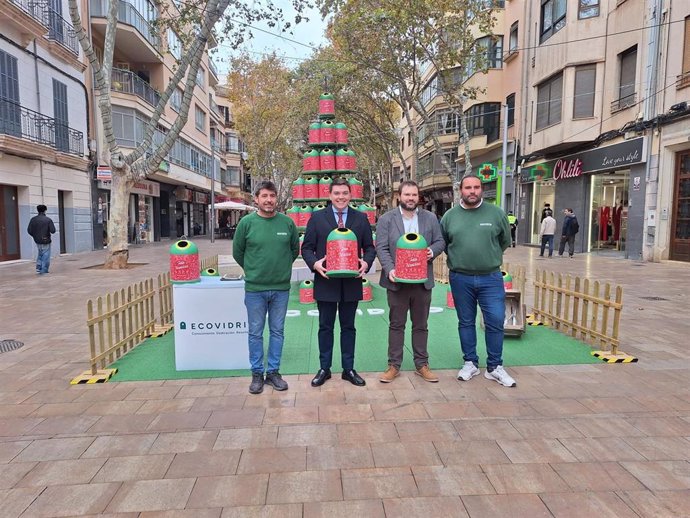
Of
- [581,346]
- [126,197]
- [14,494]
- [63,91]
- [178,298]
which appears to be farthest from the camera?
[63,91]

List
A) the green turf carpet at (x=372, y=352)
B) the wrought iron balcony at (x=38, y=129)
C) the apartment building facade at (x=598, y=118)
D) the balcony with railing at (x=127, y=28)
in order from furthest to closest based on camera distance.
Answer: the balcony with railing at (x=127, y=28)
the wrought iron balcony at (x=38, y=129)
the apartment building facade at (x=598, y=118)
the green turf carpet at (x=372, y=352)

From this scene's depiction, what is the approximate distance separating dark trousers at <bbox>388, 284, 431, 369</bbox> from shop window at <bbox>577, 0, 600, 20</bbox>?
18211 millimetres

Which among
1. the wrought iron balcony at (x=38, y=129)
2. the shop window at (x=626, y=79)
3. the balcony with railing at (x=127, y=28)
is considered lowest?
the wrought iron balcony at (x=38, y=129)

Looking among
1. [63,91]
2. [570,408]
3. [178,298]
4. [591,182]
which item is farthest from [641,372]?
[63,91]

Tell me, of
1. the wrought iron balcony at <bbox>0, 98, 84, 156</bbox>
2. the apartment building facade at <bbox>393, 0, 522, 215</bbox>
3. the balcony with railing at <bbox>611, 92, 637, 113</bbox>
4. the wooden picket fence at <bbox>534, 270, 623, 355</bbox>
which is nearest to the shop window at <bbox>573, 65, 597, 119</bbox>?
the balcony with railing at <bbox>611, 92, 637, 113</bbox>

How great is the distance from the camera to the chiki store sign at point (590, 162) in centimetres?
1575

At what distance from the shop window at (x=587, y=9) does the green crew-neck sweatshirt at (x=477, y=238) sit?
17.4 m

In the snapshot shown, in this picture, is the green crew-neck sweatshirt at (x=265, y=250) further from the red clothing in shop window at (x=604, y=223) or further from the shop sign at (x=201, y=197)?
the shop sign at (x=201, y=197)

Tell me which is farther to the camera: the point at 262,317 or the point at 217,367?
the point at 217,367

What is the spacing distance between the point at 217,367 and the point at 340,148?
17.5 ft

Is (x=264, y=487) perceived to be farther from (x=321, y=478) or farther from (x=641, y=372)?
(x=641, y=372)

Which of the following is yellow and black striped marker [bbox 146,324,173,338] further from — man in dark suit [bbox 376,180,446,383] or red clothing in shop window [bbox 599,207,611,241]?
red clothing in shop window [bbox 599,207,611,241]

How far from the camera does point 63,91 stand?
18719mm

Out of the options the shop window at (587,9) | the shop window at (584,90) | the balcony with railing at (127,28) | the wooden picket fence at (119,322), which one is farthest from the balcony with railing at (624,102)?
the balcony with railing at (127,28)
